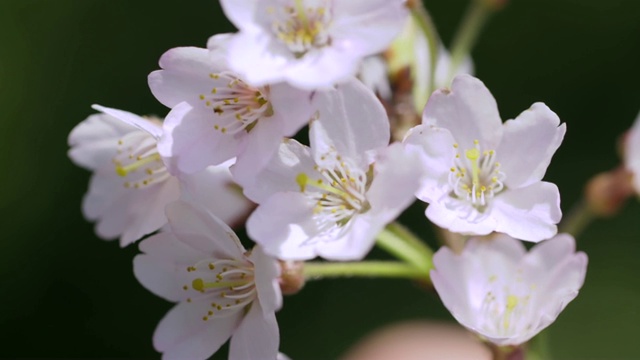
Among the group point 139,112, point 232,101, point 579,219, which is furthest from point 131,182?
point 139,112

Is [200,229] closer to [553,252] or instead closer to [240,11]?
[240,11]

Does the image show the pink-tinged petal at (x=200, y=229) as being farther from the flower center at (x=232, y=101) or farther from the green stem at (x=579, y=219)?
the green stem at (x=579, y=219)

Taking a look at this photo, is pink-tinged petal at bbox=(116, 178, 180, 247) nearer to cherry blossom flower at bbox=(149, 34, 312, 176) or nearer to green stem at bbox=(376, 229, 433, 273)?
cherry blossom flower at bbox=(149, 34, 312, 176)

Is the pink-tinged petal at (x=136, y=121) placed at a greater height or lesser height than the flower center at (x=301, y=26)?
lesser

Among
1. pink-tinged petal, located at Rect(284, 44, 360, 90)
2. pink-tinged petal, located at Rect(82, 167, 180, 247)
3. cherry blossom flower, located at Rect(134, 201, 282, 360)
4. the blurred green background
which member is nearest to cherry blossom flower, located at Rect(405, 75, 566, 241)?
pink-tinged petal, located at Rect(284, 44, 360, 90)

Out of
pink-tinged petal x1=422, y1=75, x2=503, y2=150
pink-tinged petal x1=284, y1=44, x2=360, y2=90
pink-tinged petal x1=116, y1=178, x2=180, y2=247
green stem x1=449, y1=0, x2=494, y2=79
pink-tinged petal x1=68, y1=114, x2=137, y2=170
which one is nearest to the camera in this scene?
pink-tinged petal x1=284, y1=44, x2=360, y2=90

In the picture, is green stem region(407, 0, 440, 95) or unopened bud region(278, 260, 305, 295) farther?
green stem region(407, 0, 440, 95)

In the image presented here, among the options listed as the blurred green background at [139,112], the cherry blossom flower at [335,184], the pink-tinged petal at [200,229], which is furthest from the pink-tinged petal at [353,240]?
the blurred green background at [139,112]
